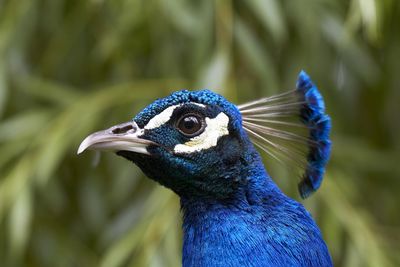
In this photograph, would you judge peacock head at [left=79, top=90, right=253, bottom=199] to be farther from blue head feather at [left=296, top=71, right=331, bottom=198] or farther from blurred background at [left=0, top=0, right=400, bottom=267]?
blurred background at [left=0, top=0, right=400, bottom=267]

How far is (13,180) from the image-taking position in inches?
80.0

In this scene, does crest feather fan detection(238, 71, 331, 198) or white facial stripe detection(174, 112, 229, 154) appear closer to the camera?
white facial stripe detection(174, 112, 229, 154)

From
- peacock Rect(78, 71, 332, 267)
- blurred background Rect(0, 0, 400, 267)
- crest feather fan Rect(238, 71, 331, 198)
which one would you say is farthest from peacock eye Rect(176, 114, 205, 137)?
blurred background Rect(0, 0, 400, 267)

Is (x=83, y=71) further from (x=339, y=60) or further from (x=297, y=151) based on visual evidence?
(x=297, y=151)

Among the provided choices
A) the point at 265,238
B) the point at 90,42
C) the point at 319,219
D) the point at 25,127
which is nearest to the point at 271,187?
the point at 265,238

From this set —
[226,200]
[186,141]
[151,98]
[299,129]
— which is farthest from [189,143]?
[151,98]

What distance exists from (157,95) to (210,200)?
3.01 feet

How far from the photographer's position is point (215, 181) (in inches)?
50.8

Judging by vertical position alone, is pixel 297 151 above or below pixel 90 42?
below

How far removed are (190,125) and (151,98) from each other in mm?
927

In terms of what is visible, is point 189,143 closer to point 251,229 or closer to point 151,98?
point 251,229

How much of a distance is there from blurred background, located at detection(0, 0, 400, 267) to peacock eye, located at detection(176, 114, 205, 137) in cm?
65

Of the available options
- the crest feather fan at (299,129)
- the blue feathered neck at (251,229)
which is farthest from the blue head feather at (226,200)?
the crest feather fan at (299,129)

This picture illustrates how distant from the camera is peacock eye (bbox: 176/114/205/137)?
49.8 inches
